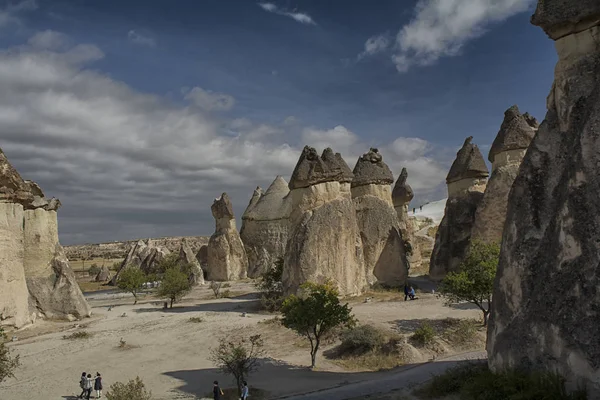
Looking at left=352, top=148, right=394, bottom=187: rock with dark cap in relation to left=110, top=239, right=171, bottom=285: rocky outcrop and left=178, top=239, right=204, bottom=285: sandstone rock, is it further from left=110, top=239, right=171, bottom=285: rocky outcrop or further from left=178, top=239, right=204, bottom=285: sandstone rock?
left=110, top=239, right=171, bottom=285: rocky outcrop

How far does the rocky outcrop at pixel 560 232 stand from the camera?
6023 millimetres

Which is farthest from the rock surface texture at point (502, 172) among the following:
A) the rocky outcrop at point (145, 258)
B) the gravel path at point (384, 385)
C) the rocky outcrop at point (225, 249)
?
the rocky outcrop at point (145, 258)

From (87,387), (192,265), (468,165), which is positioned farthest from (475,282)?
(192,265)

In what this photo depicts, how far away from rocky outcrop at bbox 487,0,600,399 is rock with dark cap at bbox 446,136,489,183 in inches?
686

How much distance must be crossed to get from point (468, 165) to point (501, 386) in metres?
19.4

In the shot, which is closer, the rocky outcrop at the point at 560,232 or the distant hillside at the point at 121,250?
the rocky outcrop at the point at 560,232

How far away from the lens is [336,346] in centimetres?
1388

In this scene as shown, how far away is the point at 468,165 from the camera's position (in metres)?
24.4

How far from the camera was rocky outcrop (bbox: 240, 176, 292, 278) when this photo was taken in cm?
3725

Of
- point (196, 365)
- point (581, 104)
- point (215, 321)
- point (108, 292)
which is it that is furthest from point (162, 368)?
point (108, 292)

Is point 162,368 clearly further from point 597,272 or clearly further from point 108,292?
point 108,292

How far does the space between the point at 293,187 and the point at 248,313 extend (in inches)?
225

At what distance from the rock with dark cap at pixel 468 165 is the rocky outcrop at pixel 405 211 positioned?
284 inches

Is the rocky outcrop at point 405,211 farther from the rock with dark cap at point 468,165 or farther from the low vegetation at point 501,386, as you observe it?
the low vegetation at point 501,386
